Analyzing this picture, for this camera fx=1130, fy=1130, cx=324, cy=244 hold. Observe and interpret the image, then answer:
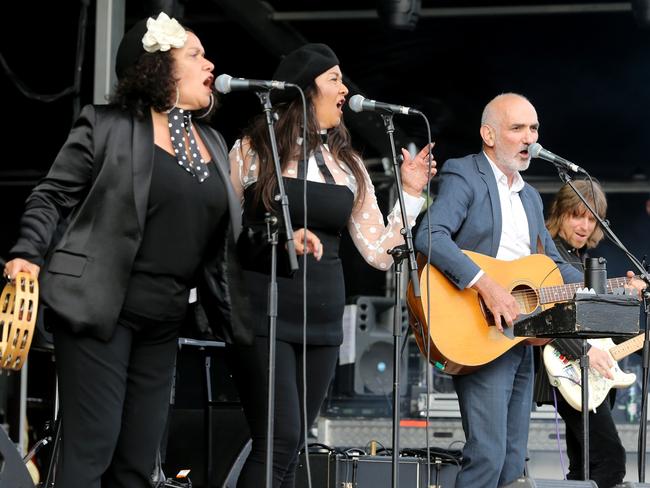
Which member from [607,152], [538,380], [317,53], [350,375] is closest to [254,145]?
[317,53]

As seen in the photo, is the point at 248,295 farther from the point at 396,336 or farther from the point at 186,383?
the point at 186,383

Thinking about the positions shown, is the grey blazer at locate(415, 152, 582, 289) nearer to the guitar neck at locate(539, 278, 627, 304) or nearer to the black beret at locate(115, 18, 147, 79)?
the guitar neck at locate(539, 278, 627, 304)

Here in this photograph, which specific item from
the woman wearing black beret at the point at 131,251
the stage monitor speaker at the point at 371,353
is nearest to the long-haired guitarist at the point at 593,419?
the woman wearing black beret at the point at 131,251

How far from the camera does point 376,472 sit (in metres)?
5.43

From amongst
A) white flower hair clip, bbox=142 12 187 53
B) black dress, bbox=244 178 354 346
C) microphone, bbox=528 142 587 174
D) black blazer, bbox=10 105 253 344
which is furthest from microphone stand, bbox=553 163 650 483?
black blazer, bbox=10 105 253 344

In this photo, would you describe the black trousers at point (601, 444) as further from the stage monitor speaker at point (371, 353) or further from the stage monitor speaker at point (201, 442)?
the stage monitor speaker at point (371, 353)

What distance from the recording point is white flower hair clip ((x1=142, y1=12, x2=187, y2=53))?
3633 millimetres

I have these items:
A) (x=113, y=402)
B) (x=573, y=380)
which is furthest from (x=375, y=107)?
(x=573, y=380)

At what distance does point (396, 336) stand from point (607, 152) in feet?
27.1

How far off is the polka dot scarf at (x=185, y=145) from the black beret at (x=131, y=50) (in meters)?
0.21

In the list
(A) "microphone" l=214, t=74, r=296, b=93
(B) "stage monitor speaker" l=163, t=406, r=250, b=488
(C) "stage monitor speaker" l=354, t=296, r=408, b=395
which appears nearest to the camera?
(A) "microphone" l=214, t=74, r=296, b=93

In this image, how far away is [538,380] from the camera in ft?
18.2

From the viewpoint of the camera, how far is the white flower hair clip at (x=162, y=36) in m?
3.63

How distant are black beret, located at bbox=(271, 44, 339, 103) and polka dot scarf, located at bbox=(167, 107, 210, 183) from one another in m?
0.66
